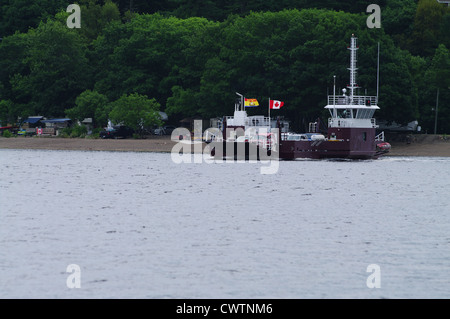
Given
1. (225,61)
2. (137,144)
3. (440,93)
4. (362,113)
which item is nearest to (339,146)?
(362,113)

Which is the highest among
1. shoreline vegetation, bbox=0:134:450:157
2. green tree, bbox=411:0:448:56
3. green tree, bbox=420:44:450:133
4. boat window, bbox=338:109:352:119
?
green tree, bbox=411:0:448:56

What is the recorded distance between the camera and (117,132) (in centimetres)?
11431

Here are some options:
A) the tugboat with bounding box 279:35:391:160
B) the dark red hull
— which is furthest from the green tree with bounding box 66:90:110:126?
the dark red hull

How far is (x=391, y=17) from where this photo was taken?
5182 inches

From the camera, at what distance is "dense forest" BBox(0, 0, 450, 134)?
105m

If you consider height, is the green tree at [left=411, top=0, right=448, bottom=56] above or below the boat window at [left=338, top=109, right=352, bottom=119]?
above

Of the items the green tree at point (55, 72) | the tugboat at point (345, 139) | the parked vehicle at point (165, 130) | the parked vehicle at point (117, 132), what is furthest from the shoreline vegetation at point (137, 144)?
the green tree at point (55, 72)

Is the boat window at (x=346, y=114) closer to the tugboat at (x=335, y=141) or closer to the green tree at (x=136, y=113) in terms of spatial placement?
the tugboat at (x=335, y=141)

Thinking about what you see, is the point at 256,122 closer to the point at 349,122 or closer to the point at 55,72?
the point at 349,122

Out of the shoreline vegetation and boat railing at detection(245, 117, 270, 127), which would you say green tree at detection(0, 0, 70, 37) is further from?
boat railing at detection(245, 117, 270, 127)

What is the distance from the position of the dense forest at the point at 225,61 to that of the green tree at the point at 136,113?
0.98 feet

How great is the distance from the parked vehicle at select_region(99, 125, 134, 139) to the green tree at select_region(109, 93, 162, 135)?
1022mm
